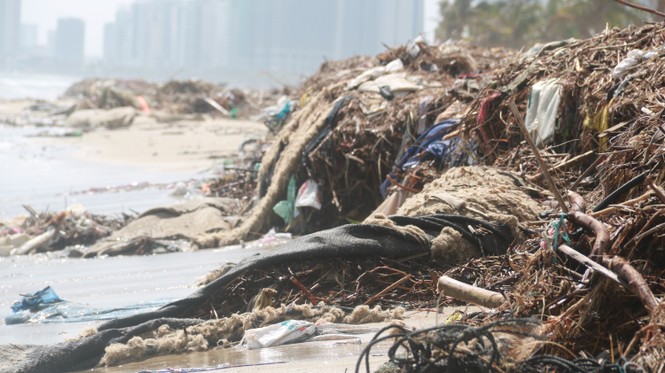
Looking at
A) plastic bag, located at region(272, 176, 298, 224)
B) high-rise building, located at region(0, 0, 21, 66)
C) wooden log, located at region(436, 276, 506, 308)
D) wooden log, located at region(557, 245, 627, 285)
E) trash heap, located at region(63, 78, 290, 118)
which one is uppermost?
wooden log, located at region(557, 245, 627, 285)

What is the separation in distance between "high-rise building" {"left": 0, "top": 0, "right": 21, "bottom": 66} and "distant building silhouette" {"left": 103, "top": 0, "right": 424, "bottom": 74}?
21.4 metres

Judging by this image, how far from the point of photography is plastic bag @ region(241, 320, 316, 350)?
5.00 metres

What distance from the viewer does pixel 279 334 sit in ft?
16.5

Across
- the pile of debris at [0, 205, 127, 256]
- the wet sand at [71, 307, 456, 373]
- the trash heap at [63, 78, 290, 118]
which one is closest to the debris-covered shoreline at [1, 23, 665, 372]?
the wet sand at [71, 307, 456, 373]

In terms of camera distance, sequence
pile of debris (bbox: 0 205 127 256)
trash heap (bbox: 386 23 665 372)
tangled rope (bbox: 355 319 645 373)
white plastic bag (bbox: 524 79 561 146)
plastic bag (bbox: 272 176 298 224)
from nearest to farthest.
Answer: tangled rope (bbox: 355 319 645 373)
trash heap (bbox: 386 23 665 372)
white plastic bag (bbox: 524 79 561 146)
plastic bag (bbox: 272 176 298 224)
pile of debris (bbox: 0 205 127 256)

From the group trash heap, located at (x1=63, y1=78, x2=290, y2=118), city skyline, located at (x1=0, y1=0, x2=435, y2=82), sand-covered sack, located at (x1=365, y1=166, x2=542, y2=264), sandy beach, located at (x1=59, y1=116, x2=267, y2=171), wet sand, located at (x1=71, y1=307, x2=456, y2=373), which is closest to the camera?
wet sand, located at (x1=71, y1=307, x2=456, y2=373)

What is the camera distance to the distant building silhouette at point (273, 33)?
560 ft

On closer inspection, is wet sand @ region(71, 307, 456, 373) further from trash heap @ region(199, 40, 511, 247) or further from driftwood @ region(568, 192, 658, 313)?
trash heap @ region(199, 40, 511, 247)

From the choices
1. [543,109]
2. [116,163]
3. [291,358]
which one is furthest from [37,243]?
[116,163]

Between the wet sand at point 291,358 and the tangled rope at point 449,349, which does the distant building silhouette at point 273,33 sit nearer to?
the wet sand at point 291,358

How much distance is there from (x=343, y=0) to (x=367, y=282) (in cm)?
17815

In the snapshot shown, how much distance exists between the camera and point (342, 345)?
4.87 meters

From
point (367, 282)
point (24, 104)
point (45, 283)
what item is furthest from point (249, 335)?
point (24, 104)

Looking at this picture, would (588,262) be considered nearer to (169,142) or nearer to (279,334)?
(279,334)
